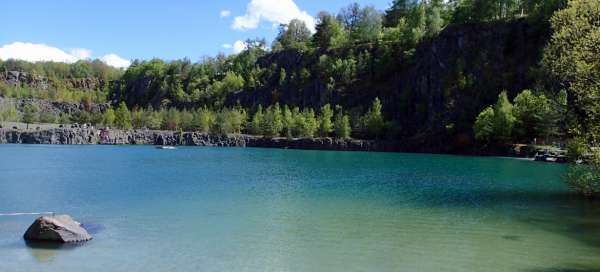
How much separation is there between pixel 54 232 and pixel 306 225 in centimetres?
1369

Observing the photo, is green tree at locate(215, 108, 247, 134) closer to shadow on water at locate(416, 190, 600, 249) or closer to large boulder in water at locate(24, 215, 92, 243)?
shadow on water at locate(416, 190, 600, 249)

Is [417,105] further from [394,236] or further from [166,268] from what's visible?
[166,268]

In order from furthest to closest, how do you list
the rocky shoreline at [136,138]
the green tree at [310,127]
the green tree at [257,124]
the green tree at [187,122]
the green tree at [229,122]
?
the green tree at [187,122], the green tree at [229,122], the green tree at [257,124], the rocky shoreline at [136,138], the green tree at [310,127]

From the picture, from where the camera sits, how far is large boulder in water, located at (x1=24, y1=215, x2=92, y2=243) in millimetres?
24938

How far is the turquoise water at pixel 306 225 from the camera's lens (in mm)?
22312

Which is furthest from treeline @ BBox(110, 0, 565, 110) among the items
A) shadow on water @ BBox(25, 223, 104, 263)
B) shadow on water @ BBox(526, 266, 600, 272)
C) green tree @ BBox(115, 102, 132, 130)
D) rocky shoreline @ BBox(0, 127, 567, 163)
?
shadow on water @ BBox(25, 223, 104, 263)

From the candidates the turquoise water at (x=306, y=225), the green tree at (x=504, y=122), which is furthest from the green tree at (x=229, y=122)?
the turquoise water at (x=306, y=225)

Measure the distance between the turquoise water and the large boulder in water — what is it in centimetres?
77

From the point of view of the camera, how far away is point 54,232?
81.9ft

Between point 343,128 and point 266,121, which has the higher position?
point 266,121

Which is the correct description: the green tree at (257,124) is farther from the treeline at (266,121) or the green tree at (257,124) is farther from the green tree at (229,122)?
the green tree at (229,122)

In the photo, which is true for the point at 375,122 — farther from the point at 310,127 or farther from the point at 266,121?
the point at 266,121

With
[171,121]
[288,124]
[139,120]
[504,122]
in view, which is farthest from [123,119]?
[504,122]

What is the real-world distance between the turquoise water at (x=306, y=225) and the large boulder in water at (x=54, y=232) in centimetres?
77
